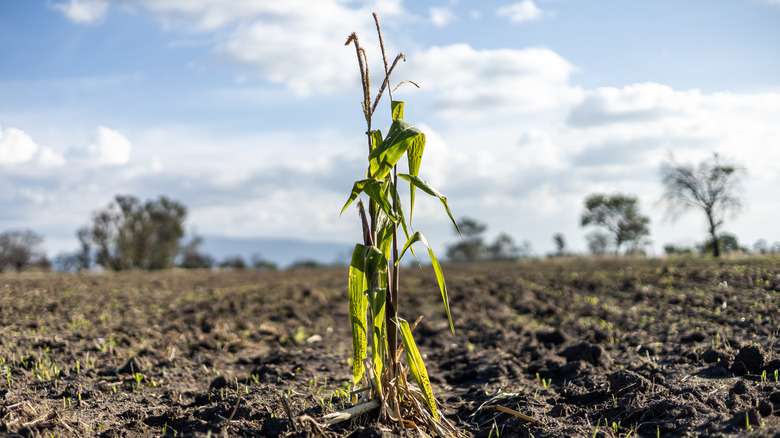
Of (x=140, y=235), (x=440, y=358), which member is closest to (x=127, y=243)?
(x=140, y=235)

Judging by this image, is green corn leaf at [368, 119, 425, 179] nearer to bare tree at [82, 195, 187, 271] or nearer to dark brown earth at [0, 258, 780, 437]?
dark brown earth at [0, 258, 780, 437]

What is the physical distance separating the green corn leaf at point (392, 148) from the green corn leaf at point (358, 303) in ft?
1.37

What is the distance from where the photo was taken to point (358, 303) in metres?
2.89

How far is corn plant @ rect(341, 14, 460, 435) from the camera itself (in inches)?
106

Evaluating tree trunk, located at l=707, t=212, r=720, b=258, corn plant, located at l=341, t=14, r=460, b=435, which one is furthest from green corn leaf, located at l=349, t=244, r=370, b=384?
tree trunk, located at l=707, t=212, r=720, b=258

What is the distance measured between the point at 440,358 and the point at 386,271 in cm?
325

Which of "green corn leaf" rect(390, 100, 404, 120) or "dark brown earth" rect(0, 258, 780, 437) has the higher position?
"green corn leaf" rect(390, 100, 404, 120)

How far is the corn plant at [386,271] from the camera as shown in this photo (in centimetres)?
271

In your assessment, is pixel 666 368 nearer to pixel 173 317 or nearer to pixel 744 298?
pixel 744 298

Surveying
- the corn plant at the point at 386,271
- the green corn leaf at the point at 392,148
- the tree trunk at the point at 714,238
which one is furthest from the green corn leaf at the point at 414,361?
the tree trunk at the point at 714,238

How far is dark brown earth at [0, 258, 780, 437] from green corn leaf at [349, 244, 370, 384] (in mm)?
365

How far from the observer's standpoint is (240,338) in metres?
6.28

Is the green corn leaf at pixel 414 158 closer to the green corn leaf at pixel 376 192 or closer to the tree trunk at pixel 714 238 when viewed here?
the green corn leaf at pixel 376 192

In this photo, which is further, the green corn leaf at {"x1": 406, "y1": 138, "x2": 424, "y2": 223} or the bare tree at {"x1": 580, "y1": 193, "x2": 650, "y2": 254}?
the bare tree at {"x1": 580, "y1": 193, "x2": 650, "y2": 254}
